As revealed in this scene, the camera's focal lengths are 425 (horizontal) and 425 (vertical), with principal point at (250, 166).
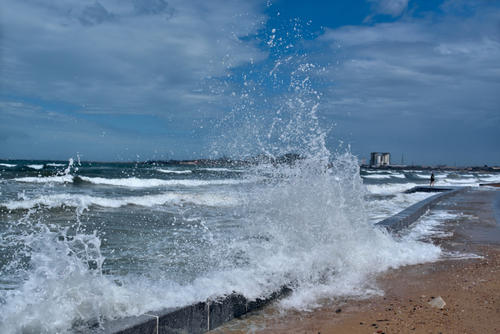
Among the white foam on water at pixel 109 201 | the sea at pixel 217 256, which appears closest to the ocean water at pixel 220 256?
the sea at pixel 217 256

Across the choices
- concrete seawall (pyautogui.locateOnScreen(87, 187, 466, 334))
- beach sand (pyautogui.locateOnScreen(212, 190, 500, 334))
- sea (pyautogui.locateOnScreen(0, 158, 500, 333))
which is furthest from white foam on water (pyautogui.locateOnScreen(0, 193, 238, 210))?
beach sand (pyautogui.locateOnScreen(212, 190, 500, 334))

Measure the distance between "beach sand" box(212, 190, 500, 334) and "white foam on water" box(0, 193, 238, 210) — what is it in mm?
8753

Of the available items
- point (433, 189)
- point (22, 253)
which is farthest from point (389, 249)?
point (433, 189)

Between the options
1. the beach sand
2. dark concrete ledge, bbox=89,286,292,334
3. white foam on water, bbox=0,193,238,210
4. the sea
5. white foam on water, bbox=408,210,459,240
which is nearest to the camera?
dark concrete ledge, bbox=89,286,292,334

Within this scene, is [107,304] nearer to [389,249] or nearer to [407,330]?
[407,330]

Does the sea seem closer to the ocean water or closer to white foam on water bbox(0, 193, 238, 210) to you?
the ocean water

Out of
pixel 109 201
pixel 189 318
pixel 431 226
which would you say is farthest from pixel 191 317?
pixel 109 201

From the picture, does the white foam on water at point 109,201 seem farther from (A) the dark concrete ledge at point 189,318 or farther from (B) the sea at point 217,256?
(A) the dark concrete ledge at point 189,318

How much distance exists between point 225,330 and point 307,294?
3.48ft

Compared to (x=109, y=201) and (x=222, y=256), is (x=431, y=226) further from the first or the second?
(x=109, y=201)

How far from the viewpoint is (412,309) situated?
11.7 ft

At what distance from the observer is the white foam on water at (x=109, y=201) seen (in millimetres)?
13398

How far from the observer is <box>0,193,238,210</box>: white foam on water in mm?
13398

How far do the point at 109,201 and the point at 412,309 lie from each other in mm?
12987
